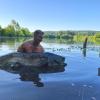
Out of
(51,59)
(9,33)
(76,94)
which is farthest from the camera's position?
(9,33)

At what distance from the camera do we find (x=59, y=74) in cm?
1275

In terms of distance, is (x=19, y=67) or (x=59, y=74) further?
(x=19, y=67)

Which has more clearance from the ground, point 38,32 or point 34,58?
point 38,32

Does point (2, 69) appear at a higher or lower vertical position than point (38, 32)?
lower

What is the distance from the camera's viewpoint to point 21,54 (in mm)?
13828

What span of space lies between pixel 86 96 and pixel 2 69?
577 cm

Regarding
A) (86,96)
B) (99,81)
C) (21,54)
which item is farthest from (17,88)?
(21,54)

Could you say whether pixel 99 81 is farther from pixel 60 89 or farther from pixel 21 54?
pixel 21 54

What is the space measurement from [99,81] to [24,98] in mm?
3485

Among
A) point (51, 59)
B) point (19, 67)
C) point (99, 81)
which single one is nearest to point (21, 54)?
point (19, 67)

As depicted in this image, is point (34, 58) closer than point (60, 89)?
No

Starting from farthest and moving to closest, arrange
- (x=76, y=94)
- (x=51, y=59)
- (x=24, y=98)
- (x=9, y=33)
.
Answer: (x=9, y=33) < (x=51, y=59) < (x=76, y=94) < (x=24, y=98)

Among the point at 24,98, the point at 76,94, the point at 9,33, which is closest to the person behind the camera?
the point at 24,98

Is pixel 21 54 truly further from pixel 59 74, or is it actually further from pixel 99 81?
pixel 99 81
